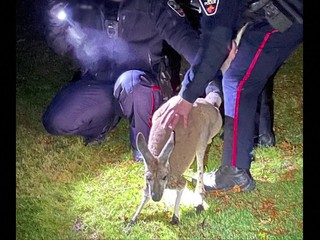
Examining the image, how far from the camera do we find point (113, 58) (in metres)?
4.21

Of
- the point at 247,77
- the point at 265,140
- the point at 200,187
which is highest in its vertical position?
the point at 247,77

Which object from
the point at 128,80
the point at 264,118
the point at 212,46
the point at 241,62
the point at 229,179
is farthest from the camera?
the point at 264,118

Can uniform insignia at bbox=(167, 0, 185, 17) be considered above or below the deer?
above

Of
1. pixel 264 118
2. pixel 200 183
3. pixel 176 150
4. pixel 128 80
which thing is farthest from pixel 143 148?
pixel 264 118

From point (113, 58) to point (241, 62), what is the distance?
1214 mm

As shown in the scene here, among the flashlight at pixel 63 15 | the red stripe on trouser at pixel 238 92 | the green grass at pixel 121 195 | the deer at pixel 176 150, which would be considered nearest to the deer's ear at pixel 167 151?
the deer at pixel 176 150

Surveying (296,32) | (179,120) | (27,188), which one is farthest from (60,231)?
(296,32)

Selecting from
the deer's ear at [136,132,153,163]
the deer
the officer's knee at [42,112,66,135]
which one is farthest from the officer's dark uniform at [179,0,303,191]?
the officer's knee at [42,112,66,135]

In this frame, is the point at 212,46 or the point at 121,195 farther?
the point at 121,195

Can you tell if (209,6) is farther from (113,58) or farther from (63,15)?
(63,15)

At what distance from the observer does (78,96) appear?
427 cm

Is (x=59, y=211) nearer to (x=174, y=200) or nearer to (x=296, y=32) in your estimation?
(x=174, y=200)

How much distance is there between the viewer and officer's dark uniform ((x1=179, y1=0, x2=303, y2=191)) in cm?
312

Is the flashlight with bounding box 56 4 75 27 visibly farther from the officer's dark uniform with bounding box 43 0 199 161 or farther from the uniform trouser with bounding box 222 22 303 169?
the uniform trouser with bounding box 222 22 303 169
